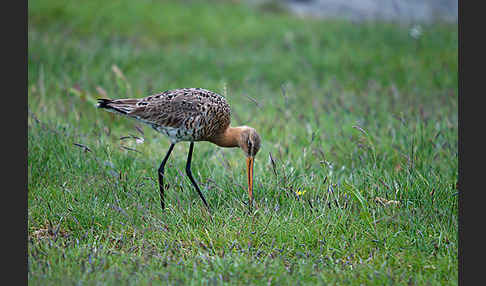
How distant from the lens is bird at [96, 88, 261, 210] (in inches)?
187

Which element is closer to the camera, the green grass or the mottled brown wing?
the green grass

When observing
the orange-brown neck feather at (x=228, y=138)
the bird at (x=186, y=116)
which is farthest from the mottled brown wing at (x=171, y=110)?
the orange-brown neck feather at (x=228, y=138)

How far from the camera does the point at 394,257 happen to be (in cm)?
397

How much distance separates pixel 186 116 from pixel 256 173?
3.48ft

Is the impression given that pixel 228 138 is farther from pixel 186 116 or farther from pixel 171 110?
pixel 171 110

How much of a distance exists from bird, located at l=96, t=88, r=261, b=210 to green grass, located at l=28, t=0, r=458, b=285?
265 mm

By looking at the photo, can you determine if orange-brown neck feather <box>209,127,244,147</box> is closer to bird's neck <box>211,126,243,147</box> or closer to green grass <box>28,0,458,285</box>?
bird's neck <box>211,126,243,147</box>

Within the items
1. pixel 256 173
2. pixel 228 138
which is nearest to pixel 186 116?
pixel 228 138

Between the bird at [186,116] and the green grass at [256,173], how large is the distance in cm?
27

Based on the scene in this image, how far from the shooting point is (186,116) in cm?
473

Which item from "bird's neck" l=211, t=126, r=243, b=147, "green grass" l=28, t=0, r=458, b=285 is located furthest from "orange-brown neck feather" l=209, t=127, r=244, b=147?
"green grass" l=28, t=0, r=458, b=285

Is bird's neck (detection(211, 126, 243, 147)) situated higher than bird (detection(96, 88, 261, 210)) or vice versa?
bird (detection(96, 88, 261, 210))

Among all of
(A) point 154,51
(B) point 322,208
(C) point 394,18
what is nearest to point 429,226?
(B) point 322,208

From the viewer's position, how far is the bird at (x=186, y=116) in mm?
4738
